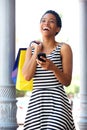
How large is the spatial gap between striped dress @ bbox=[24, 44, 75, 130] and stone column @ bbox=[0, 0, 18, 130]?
2.26 meters

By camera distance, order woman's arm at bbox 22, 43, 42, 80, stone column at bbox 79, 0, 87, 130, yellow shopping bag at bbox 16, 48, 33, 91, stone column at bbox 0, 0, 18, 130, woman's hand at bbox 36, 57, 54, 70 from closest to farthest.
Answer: woman's hand at bbox 36, 57, 54, 70
woman's arm at bbox 22, 43, 42, 80
yellow shopping bag at bbox 16, 48, 33, 91
stone column at bbox 0, 0, 18, 130
stone column at bbox 79, 0, 87, 130

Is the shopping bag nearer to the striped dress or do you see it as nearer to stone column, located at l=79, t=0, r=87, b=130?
the striped dress

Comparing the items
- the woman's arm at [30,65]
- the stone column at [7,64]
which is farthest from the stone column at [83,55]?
the woman's arm at [30,65]

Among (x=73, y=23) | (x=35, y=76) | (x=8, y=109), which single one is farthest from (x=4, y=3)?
(x=73, y=23)

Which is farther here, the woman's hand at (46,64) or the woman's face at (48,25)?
the woman's face at (48,25)

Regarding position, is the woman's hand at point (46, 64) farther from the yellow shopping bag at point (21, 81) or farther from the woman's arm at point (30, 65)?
the yellow shopping bag at point (21, 81)

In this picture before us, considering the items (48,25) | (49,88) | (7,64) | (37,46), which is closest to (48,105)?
(49,88)

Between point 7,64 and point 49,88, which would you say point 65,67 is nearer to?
point 49,88

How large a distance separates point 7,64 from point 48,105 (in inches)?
93.2

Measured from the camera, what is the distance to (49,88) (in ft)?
10.4

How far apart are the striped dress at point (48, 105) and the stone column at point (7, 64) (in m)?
2.26

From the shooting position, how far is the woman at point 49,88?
10.3 feet

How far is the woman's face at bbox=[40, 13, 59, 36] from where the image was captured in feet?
10.7

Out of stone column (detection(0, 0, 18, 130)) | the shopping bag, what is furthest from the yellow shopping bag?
stone column (detection(0, 0, 18, 130))
